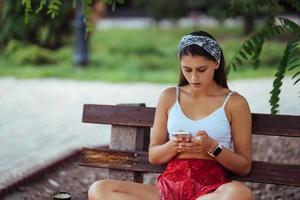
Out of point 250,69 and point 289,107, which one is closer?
point 289,107

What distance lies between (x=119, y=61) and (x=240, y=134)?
45.2 feet

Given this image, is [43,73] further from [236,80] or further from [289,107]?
[289,107]

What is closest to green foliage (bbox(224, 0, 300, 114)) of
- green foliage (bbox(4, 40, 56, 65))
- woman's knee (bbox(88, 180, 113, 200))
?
woman's knee (bbox(88, 180, 113, 200))

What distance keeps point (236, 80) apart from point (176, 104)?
960 cm

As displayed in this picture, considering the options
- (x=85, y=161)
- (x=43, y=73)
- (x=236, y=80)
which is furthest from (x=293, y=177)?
(x=43, y=73)

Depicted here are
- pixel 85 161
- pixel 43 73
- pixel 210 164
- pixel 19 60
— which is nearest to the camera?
pixel 210 164

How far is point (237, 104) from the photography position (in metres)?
3.76

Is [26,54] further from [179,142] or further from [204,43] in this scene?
[179,142]

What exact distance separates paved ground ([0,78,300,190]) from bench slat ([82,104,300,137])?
5.16ft

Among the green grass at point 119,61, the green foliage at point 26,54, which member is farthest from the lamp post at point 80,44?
the green foliage at point 26,54

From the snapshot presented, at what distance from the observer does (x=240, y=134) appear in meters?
3.72

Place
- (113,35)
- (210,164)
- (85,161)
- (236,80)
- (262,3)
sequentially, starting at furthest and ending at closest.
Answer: (113,35) < (236,80) < (262,3) < (85,161) < (210,164)

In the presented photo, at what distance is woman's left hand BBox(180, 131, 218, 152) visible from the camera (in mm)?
3475

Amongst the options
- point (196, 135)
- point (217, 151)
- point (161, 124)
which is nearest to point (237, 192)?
point (217, 151)
